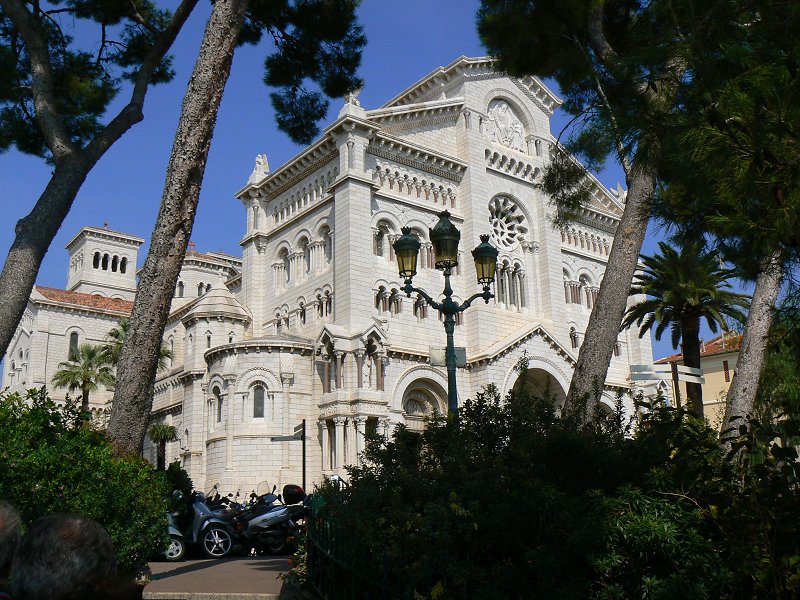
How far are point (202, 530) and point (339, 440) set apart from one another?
48.7ft

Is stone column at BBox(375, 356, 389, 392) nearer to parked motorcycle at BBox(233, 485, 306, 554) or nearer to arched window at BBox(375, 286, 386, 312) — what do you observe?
arched window at BBox(375, 286, 386, 312)

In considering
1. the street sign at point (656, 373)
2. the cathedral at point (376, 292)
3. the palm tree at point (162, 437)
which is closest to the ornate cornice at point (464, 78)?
the cathedral at point (376, 292)

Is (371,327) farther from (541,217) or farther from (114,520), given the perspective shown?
(114,520)

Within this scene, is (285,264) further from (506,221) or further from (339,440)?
(506,221)

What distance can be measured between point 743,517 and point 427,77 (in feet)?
113

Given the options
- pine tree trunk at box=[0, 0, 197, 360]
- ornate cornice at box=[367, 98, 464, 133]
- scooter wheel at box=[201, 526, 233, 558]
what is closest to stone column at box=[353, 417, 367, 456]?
ornate cornice at box=[367, 98, 464, 133]

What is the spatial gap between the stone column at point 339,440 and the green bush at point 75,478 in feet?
64.7

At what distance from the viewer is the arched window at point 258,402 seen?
29.9 metres

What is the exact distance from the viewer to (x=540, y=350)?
33688 millimetres

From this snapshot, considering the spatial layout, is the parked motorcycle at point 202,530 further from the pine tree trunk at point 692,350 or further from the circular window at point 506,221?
the circular window at point 506,221

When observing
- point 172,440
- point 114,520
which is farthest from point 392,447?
point 172,440

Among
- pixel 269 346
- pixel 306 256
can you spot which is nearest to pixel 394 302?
pixel 306 256

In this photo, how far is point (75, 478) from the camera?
26.1 feet

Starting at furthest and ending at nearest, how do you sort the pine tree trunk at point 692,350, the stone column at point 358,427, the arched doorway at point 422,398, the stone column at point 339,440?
the arched doorway at point 422,398 → the stone column at point 339,440 → the stone column at point 358,427 → the pine tree trunk at point 692,350
